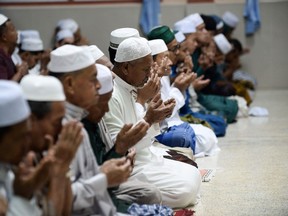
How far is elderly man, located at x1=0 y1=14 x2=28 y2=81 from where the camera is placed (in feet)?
15.8

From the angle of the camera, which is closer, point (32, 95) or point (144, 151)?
point (32, 95)

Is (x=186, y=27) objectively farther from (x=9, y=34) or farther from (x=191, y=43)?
(x=9, y=34)

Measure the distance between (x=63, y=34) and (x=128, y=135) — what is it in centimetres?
561

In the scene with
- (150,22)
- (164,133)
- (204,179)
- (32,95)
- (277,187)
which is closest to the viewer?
(32,95)

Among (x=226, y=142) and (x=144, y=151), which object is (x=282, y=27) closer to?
(x=226, y=142)

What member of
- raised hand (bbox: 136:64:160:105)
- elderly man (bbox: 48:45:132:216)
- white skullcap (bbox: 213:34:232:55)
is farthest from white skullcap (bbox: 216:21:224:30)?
elderly man (bbox: 48:45:132:216)

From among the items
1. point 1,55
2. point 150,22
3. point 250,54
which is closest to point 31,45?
point 150,22

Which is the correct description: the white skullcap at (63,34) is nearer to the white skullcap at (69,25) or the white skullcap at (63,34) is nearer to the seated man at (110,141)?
the white skullcap at (69,25)

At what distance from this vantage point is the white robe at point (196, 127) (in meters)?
5.57

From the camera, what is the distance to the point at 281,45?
969cm

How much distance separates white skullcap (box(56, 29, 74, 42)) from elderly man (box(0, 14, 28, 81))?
3.01 metres

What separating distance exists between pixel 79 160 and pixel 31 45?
5.31m

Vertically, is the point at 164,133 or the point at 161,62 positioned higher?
the point at 161,62

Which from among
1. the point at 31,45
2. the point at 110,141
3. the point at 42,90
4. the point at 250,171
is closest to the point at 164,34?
the point at 250,171
